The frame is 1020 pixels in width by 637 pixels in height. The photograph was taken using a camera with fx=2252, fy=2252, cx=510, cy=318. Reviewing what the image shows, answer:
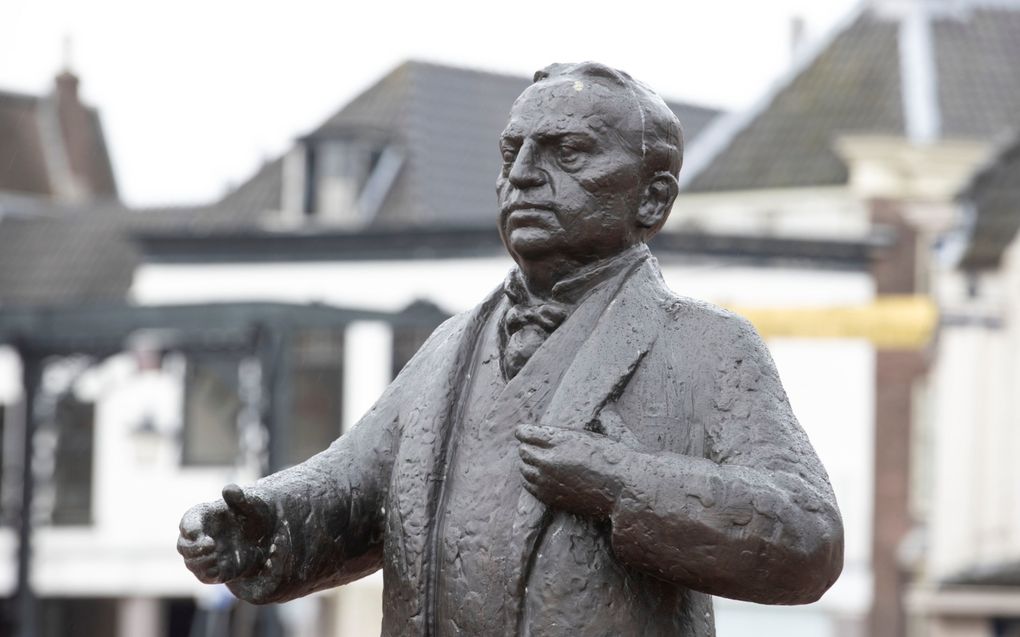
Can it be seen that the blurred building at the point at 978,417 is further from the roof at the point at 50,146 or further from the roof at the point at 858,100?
the roof at the point at 50,146

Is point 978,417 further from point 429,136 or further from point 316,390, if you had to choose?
point 429,136

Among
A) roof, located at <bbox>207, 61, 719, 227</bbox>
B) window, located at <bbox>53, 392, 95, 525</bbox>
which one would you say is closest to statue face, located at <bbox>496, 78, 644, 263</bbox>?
roof, located at <bbox>207, 61, 719, 227</bbox>

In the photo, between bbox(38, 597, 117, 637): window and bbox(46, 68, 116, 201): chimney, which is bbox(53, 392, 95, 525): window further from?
bbox(46, 68, 116, 201): chimney

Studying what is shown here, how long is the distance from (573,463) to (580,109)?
A: 0.65 m

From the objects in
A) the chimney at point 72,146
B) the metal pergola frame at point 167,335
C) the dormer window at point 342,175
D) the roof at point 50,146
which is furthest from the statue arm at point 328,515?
the chimney at point 72,146

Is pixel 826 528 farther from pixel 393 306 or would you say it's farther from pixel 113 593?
pixel 113 593

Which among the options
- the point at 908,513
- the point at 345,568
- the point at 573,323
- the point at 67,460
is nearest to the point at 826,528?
the point at 573,323

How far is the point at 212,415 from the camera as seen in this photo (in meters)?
32.6

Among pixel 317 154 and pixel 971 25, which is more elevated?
pixel 971 25

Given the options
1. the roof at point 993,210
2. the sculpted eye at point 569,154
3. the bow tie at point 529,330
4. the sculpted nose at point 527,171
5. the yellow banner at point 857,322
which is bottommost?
the yellow banner at point 857,322

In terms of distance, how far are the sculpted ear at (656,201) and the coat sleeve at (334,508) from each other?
49cm

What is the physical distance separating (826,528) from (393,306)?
2646 centimetres

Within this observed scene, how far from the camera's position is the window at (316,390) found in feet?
99.1

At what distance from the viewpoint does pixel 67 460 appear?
33688 millimetres
